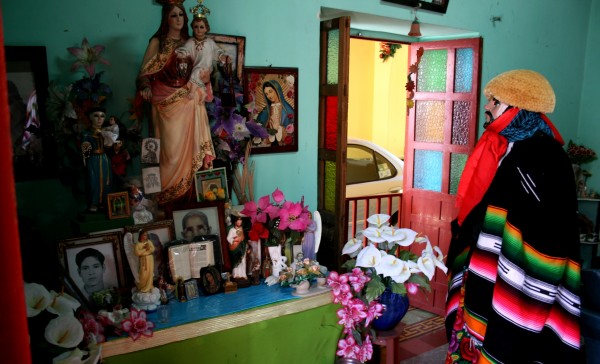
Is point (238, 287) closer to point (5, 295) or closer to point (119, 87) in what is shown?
point (119, 87)

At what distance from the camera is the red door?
3.58 meters

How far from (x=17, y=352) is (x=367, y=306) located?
1.95 metres

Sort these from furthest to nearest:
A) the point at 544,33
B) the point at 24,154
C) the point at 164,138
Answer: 1. the point at 544,33
2. the point at 164,138
3. the point at 24,154

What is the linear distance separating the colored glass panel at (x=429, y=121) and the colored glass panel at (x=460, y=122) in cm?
10

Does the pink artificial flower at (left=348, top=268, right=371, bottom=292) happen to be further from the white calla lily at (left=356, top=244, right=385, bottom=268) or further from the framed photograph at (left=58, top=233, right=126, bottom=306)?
the framed photograph at (left=58, top=233, right=126, bottom=306)

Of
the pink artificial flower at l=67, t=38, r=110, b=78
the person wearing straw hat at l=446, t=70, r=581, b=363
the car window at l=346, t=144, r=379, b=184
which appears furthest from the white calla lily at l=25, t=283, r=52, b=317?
the car window at l=346, t=144, r=379, b=184

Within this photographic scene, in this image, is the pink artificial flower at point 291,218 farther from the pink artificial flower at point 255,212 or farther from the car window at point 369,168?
the car window at point 369,168

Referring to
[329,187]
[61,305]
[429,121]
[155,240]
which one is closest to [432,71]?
[429,121]

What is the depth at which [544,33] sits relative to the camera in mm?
4055

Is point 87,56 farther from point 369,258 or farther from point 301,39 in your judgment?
point 369,258

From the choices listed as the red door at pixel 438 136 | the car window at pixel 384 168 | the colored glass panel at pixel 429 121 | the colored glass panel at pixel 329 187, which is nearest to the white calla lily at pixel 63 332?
the colored glass panel at pixel 329 187

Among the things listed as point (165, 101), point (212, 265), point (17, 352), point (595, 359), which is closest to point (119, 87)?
point (165, 101)

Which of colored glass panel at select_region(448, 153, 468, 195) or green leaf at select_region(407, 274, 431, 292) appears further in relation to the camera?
colored glass panel at select_region(448, 153, 468, 195)

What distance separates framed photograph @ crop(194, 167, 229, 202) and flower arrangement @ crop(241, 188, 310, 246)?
13cm
